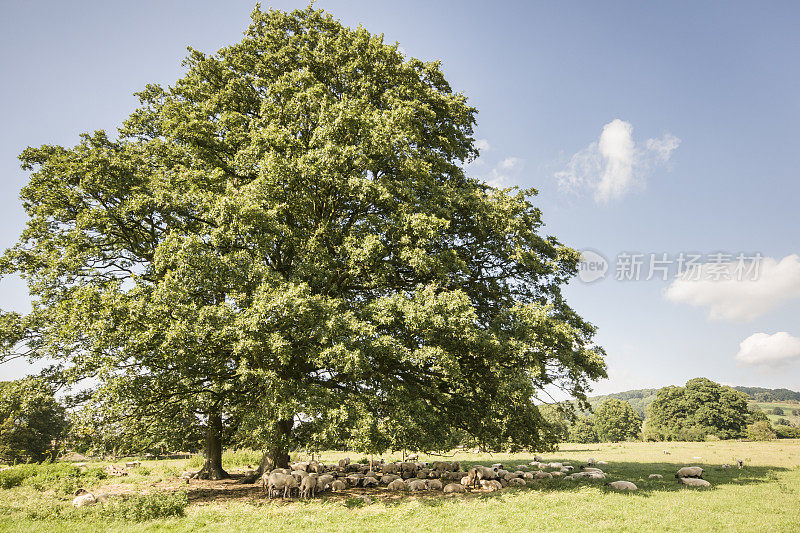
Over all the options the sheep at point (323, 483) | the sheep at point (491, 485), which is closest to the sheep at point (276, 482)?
the sheep at point (323, 483)

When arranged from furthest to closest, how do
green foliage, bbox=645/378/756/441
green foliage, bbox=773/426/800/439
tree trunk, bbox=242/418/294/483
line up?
green foliage, bbox=645/378/756/441 < green foliage, bbox=773/426/800/439 < tree trunk, bbox=242/418/294/483

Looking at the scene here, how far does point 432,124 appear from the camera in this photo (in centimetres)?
2255

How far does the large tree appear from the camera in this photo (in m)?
15.1

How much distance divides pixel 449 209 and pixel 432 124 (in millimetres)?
5842

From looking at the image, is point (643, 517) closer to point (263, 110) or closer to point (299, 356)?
point (299, 356)

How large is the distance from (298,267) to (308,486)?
957cm

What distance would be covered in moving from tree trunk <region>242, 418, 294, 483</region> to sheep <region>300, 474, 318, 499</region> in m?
1.53

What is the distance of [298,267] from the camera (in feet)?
56.5

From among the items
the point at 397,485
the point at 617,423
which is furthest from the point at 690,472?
the point at 617,423

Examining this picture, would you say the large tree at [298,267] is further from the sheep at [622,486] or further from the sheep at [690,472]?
the sheep at [690,472]

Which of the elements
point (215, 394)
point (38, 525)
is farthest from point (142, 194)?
point (38, 525)

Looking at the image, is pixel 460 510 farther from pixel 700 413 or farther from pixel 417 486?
pixel 700 413

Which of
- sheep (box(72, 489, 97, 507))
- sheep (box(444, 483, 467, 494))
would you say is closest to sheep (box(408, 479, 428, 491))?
sheep (box(444, 483, 467, 494))

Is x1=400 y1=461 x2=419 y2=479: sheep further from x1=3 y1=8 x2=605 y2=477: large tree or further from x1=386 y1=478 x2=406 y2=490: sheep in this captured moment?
x1=3 y1=8 x2=605 y2=477: large tree
